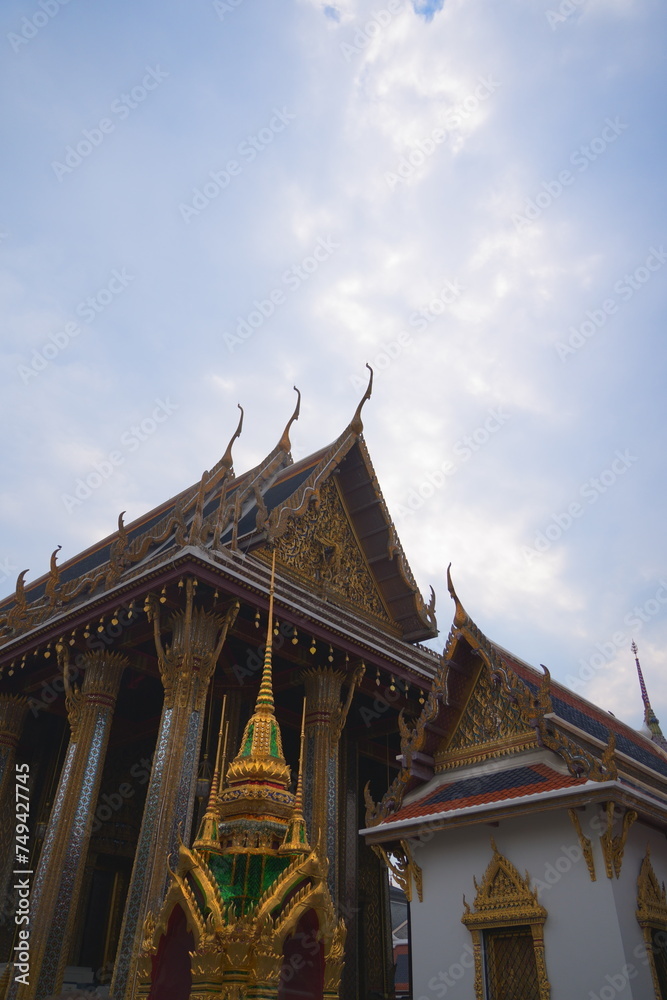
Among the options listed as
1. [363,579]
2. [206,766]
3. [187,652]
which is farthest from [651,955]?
[363,579]

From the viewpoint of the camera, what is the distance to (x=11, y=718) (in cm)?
1175

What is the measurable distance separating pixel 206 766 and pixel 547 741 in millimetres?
6441

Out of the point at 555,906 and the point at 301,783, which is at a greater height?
the point at 301,783

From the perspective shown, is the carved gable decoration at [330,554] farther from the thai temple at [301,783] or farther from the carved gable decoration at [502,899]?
the carved gable decoration at [502,899]

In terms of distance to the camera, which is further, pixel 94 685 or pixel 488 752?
pixel 94 685

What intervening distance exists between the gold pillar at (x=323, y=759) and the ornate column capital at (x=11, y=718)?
465 centimetres

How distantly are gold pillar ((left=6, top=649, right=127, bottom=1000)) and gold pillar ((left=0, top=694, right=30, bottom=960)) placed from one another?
2167mm

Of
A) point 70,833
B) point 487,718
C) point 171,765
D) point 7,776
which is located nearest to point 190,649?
point 171,765

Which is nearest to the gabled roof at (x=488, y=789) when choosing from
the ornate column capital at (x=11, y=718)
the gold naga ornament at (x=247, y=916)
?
the gold naga ornament at (x=247, y=916)

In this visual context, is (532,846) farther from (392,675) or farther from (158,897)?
(392,675)

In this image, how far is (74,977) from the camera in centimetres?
1098

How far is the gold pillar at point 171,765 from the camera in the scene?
24.7ft

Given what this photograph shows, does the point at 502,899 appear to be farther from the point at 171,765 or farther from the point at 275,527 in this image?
the point at 275,527

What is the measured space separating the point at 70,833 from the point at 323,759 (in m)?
3.16
